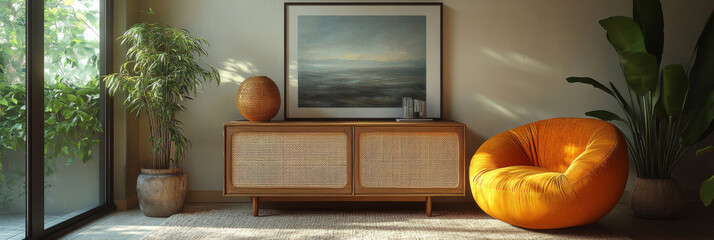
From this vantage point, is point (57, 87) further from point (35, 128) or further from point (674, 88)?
point (674, 88)

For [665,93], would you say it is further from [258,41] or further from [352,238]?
[258,41]

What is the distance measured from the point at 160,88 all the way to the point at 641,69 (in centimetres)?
308

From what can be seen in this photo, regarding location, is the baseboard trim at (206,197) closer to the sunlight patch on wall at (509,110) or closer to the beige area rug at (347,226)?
the beige area rug at (347,226)

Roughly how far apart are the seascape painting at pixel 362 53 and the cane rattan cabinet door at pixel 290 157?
565mm

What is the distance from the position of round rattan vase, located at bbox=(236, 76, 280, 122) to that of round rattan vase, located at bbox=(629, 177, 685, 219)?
254cm

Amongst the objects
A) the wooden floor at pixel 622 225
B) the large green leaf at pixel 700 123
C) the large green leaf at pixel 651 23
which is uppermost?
the large green leaf at pixel 651 23

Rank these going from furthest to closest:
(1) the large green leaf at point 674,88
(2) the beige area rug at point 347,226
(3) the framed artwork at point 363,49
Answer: (3) the framed artwork at point 363,49, (1) the large green leaf at point 674,88, (2) the beige area rug at point 347,226

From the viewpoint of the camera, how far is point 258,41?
12.7 ft

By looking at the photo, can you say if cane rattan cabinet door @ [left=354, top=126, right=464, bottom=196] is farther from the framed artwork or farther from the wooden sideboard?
the framed artwork

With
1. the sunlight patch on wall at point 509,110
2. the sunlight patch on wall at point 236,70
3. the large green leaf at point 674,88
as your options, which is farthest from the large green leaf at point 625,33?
the sunlight patch on wall at point 236,70

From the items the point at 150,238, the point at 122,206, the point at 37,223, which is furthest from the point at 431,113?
the point at 37,223

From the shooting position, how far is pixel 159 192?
3430 millimetres

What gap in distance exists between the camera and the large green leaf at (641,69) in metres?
3.22

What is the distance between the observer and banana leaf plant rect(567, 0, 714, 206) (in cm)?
324
